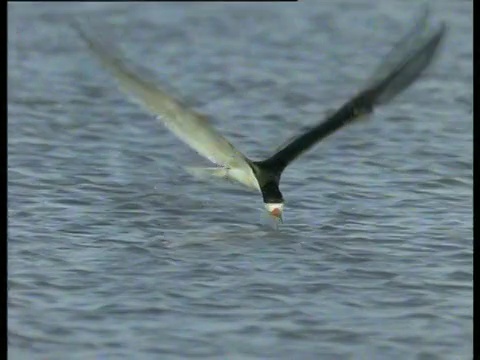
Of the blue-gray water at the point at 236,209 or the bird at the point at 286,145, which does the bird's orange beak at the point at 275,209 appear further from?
the blue-gray water at the point at 236,209

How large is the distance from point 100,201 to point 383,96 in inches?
109

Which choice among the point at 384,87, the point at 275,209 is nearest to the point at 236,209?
the point at 275,209

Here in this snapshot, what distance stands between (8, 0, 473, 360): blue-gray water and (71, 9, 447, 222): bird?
22.2 inches

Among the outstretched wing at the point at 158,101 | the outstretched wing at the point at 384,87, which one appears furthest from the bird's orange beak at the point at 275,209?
the outstretched wing at the point at 158,101

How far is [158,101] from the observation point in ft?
24.8

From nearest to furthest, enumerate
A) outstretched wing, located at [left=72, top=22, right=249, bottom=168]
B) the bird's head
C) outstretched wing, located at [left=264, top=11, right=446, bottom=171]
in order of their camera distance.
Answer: outstretched wing, located at [left=72, top=22, right=249, bottom=168], outstretched wing, located at [left=264, top=11, right=446, bottom=171], the bird's head

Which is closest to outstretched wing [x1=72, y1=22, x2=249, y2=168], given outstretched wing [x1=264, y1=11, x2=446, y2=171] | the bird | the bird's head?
the bird

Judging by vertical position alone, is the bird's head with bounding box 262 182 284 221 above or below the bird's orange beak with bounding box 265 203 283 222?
above

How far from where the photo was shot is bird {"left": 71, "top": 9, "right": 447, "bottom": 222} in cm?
751

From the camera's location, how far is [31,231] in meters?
9.28

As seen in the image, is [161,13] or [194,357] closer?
[194,357]

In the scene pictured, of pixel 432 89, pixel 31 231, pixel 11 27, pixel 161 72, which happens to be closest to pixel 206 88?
pixel 161 72

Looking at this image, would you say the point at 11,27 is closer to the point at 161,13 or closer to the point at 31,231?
the point at 161,13

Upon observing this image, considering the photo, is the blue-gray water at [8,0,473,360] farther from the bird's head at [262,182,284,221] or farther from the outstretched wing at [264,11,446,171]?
the outstretched wing at [264,11,446,171]
